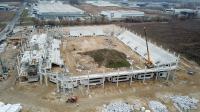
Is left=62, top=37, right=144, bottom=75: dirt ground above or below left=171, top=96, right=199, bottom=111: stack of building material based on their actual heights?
above

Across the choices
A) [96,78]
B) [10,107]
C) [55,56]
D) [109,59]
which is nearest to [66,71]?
[55,56]

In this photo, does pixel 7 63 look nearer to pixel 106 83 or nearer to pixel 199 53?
pixel 106 83

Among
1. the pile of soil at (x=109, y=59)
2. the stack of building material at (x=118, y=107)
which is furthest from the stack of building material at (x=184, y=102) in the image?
the pile of soil at (x=109, y=59)

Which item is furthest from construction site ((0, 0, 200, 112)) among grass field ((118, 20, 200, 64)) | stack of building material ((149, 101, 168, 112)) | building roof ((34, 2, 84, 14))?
building roof ((34, 2, 84, 14))

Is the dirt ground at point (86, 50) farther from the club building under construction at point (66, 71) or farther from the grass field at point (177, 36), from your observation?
the grass field at point (177, 36)

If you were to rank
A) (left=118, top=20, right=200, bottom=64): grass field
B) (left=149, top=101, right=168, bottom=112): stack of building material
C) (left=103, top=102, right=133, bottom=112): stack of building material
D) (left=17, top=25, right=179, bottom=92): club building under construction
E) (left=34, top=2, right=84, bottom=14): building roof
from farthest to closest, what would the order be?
(left=34, top=2, right=84, bottom=14): building roof
(left=118, top=20, right=200, bottom=64): grass field
(left=17, top=25, right=179, bottom=92): club building under construction
(left=149, top=101, right=168, bottom=112): stack of building material
(left=103, top=102, right=133, bottom=112): stack of building material

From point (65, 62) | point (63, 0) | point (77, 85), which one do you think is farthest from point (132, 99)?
point (63, 0)

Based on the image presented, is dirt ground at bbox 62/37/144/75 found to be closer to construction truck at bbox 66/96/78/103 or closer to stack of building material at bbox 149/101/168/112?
construction truck at bbox 66/96/78/103

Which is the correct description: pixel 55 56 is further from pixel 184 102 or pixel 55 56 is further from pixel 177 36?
pixel 177 36
